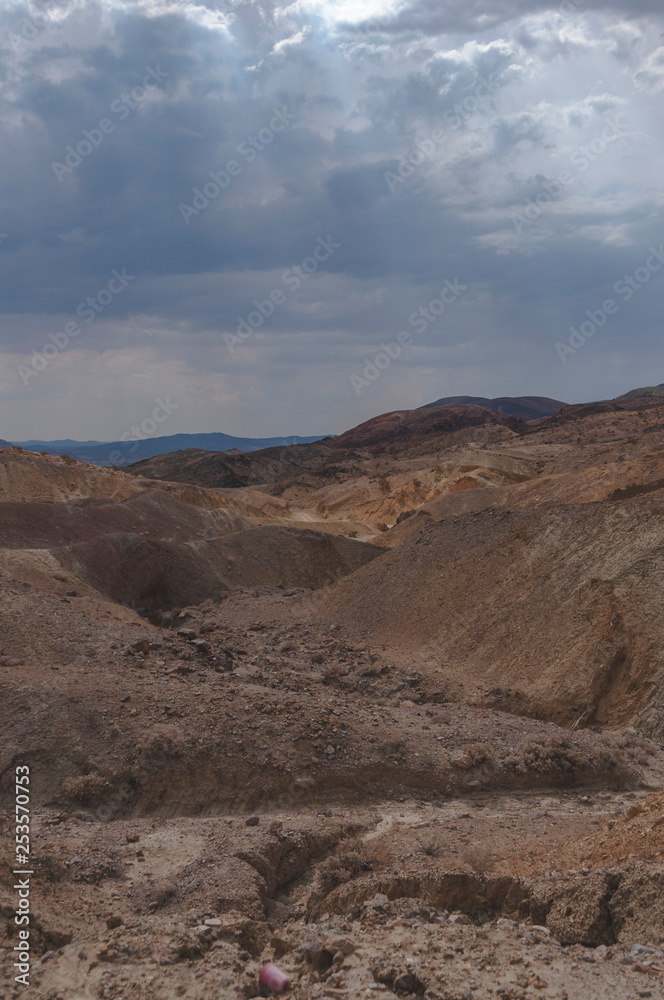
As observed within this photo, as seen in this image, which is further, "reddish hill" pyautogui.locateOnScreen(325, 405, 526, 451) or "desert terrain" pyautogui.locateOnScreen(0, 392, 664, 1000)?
"reddish hill" pyautogui.locateOnScreen(325, 405, 526, 451)

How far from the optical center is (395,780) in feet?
29.0

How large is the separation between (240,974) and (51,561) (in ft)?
54.7

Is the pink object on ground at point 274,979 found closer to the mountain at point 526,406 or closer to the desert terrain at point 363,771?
the desert terrain at point 363,771

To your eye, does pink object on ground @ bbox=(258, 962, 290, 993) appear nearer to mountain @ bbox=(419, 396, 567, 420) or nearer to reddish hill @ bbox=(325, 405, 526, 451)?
reddish hill @ bbox=(325, 405, 526, 451)

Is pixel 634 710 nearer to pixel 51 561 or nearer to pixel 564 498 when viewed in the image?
pixel 564 498

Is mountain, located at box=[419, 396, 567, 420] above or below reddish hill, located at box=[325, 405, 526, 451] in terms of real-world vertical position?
above

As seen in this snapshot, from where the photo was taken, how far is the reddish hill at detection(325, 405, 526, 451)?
95.8 m

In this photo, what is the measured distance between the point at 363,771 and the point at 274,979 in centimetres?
419

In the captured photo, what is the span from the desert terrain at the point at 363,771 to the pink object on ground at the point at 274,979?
65 mm

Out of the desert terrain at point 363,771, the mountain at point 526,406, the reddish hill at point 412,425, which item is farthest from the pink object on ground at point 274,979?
the mountain at point 526,406

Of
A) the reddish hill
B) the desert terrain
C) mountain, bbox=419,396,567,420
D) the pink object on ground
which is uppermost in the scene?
mountain, bbox=419,396,567,420

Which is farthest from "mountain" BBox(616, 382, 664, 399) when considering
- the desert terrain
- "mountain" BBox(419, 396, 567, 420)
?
the desert terrain

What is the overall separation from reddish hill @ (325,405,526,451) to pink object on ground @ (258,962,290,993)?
83.9 metres

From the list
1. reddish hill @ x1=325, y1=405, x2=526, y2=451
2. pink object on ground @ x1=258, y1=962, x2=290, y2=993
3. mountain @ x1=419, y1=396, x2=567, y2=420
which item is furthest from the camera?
mountain @ x1=419, y1=396, x2=567, y2=420
